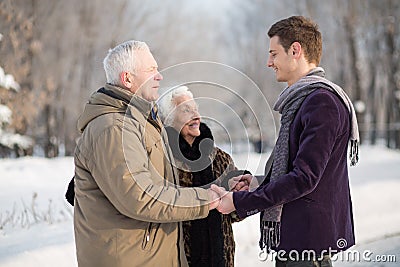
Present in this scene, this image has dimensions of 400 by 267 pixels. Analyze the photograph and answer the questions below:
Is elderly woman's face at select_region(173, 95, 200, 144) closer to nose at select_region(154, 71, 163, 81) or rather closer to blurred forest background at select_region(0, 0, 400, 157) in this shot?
nose at select_region(154, 71, 163, 81)

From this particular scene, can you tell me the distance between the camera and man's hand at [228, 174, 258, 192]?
3365 mm

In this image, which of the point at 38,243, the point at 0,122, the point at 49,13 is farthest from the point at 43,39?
the point at 38,243

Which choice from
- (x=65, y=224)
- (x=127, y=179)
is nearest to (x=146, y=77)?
(x=127, y=179)

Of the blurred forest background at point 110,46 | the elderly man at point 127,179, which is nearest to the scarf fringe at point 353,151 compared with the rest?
the elderly man at point 127,179

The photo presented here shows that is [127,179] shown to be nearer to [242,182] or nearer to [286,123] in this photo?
[286,123]

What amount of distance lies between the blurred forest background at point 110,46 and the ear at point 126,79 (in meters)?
17.0

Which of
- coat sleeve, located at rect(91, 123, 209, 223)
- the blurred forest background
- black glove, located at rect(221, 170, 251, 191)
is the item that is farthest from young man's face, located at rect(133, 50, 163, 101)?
the blurred forest background

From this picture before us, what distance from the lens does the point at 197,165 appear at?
147 inches

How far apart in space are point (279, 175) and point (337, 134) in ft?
1.22

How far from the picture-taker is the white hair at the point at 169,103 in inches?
142

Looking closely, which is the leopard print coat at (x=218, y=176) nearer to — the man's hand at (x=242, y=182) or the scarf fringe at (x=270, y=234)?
the man's hand at (x=242, y=182)

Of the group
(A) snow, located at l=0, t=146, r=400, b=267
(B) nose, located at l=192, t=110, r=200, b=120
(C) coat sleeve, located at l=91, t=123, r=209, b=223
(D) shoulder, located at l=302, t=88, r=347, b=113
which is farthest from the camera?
(A) snow, located at l=0, t=146, r=400, b=267

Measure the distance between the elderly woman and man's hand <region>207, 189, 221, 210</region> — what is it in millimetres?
466

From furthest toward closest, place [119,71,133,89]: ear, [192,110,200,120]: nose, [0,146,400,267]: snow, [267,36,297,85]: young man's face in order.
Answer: [0,146,400,267]: snow, [192,110,200,120]: nose, [267,36,297,85]: young man's face, [119,71,133,89]: ear
